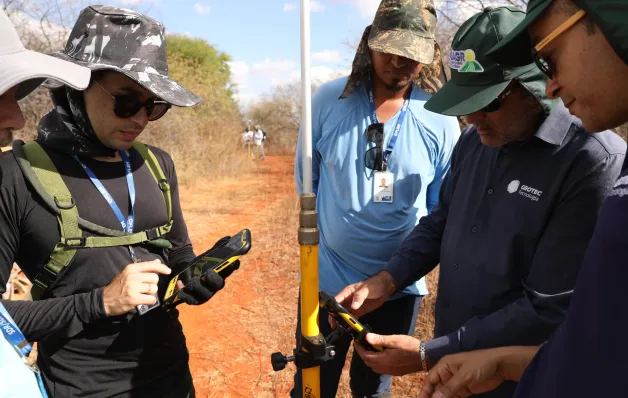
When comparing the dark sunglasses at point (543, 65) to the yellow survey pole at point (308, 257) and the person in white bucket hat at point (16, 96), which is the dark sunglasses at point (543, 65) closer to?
the yellow survey pole at point (308, 257)

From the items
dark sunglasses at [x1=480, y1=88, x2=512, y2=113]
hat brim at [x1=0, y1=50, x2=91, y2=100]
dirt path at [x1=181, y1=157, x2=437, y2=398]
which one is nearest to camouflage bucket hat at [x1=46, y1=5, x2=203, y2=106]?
hat brim at [x1=0, y1=50, x2=91, y2=100]

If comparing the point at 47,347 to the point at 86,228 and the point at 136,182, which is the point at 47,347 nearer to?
the point at 86,228

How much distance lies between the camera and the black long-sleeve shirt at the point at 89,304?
1560 mm

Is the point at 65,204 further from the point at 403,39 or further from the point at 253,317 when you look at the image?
the point at 253,317

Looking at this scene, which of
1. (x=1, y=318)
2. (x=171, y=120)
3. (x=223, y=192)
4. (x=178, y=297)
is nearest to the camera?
(x=1, y=318)

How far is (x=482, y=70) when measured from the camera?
1.59 metres

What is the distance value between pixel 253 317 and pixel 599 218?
5.06 m

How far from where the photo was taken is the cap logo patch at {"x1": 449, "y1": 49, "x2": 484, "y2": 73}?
5.28 feet

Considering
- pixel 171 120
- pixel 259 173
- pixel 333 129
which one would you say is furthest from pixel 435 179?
pixel 259 173

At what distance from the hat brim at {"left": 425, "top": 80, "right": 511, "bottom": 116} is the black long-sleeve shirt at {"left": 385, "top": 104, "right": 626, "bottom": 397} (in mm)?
207

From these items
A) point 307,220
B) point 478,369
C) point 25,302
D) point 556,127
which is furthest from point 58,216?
point 556,127

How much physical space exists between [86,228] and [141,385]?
2.27 feet

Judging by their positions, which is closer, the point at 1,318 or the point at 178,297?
the point at 1,318

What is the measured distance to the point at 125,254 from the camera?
5.78 feet
